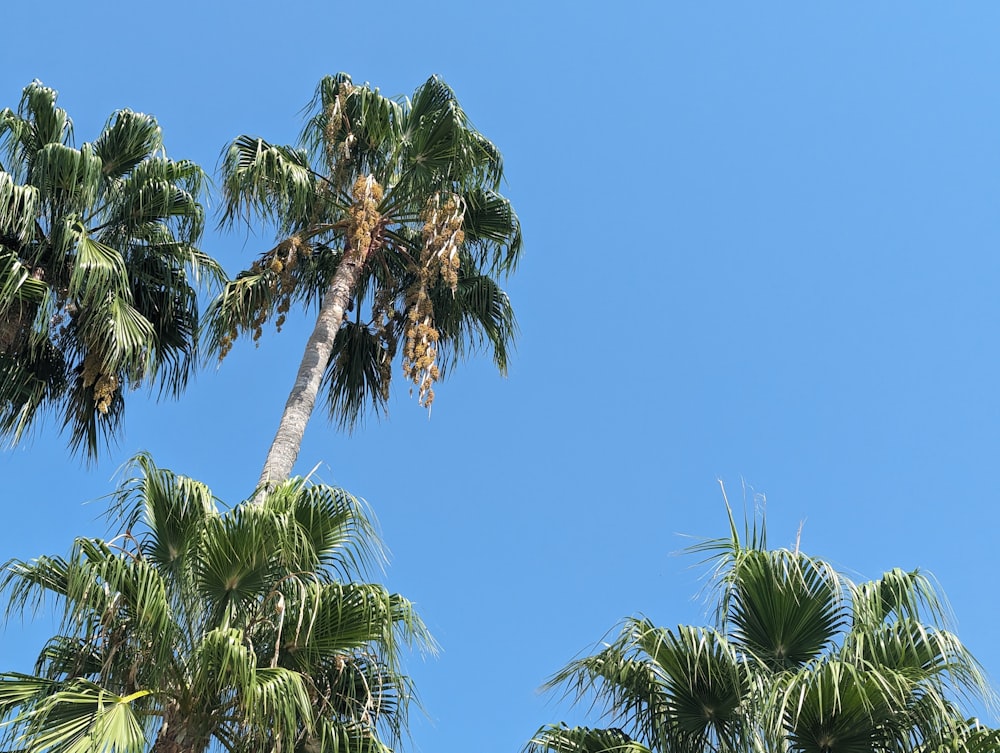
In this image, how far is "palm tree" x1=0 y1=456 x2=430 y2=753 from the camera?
6719 millimetres

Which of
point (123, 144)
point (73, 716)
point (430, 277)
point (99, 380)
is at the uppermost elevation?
point (123, 144)

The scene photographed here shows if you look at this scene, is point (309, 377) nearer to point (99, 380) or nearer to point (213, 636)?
point (99, 380)

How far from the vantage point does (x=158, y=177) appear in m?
12.5

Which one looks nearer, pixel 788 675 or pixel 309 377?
pixel 788 675

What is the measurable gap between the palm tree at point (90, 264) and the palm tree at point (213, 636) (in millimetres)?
3914

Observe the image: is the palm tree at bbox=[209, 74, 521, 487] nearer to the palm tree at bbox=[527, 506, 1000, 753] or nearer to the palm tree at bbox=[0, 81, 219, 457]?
the palm tree at bbox=[0, 81, 219, 457]

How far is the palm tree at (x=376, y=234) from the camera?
1177 cm

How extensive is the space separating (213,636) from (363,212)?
6.05 m

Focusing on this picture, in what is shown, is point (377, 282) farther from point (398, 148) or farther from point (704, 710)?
point (704, 710)

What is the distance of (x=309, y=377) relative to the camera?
1113 cm

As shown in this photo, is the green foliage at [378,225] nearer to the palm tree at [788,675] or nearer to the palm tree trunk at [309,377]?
the palm tree trunk at [309,377]

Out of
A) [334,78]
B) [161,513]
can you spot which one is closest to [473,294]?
[334,78]

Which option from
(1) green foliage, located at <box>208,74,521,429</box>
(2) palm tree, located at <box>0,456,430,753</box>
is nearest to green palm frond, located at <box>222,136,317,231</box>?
(1) green foliage, located at <box>208,74,521,429</box>

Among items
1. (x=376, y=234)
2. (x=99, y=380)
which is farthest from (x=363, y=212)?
(x=99, y=380)
